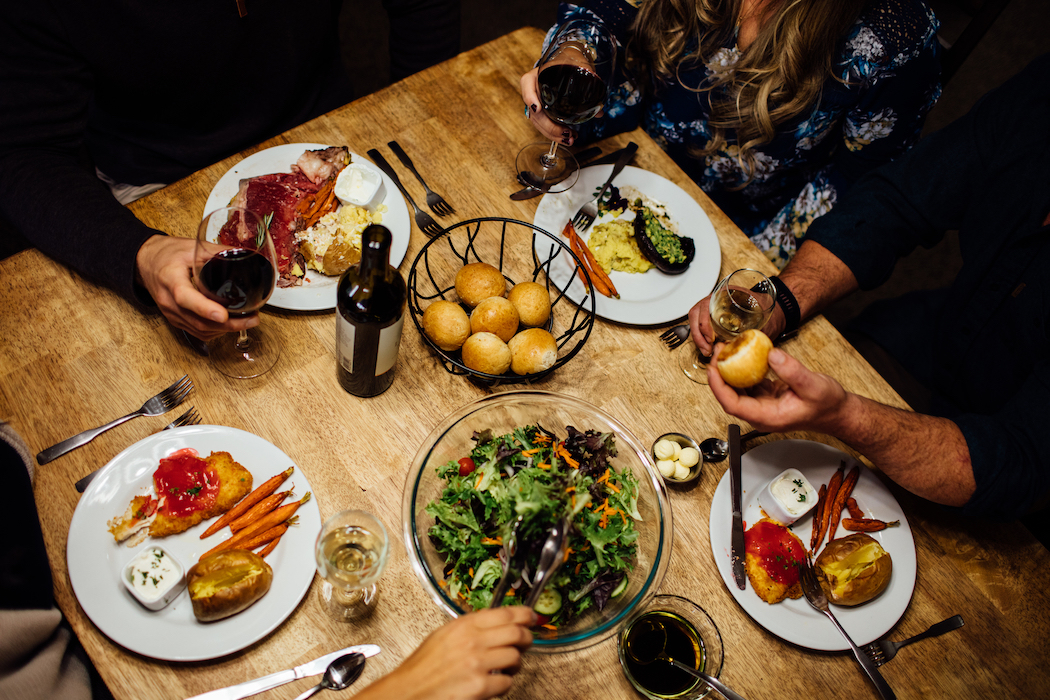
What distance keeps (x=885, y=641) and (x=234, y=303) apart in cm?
147

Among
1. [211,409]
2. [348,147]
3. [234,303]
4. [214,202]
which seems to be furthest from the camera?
[348,147]

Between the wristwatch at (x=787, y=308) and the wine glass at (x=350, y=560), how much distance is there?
3.54 ft

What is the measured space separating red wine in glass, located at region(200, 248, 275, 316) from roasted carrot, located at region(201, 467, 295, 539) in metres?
0.34

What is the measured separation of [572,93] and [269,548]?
1236 mm

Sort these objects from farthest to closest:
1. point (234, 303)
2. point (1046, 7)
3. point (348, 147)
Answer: point (1046, 7)
point (348, 147)
point (234, 303)

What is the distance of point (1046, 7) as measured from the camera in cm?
414

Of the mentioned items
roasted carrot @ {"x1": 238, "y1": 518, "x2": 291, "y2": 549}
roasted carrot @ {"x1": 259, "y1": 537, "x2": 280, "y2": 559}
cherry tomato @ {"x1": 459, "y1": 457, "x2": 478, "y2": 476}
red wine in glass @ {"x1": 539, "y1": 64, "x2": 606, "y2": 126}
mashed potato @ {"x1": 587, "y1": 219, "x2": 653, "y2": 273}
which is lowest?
roasted carrot @ {"x1": 259, "y1": 537, "x2": 280, "y2": 559}

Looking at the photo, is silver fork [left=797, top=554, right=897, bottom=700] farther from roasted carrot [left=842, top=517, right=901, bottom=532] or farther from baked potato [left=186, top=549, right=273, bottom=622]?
baked potato [left=186, top=549, right=273, bottom=622]

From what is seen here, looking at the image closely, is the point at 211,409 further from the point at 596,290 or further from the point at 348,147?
the point at 596,290

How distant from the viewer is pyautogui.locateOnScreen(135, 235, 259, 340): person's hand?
115 centimetres

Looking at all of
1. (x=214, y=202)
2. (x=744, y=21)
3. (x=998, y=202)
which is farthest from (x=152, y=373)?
(x=998, y=202)

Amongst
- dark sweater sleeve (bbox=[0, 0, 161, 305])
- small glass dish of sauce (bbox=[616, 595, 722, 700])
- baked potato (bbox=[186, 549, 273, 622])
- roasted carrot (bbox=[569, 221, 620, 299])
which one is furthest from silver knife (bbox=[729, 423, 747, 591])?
dark sweater sleeve (bbox=[0, 0, 161, 305])

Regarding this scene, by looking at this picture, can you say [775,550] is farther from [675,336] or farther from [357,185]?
[357,185]

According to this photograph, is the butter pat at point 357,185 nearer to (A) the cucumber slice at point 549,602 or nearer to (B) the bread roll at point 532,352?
(B) the bread roll at point 532,352
